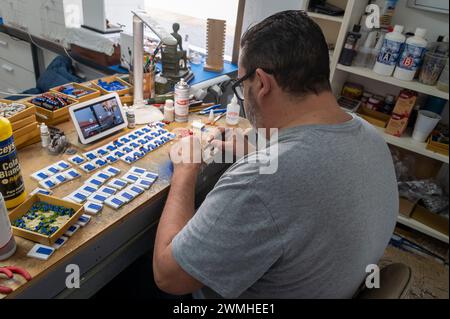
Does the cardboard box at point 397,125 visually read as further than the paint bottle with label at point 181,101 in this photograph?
Yes

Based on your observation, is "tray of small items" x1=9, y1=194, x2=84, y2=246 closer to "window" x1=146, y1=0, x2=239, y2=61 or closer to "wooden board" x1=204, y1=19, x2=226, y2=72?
"wooden board" x1=204, y1=19, x2=226, y2=72

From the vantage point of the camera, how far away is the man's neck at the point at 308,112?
708 mm

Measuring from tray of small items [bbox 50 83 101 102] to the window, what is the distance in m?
0.90

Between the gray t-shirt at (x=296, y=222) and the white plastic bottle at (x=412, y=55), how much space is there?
1.08 meters

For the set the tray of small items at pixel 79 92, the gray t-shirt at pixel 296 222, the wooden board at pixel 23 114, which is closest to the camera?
the gray t-shirt at pixel 296 222

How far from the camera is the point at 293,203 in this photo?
60 centimetres

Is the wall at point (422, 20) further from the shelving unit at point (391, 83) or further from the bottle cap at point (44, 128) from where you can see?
the bottle cap at point (44, 128)

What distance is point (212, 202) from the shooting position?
667 millimetres

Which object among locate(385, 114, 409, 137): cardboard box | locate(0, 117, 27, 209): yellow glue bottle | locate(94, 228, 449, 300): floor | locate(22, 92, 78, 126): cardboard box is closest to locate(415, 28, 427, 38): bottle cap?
locate(385, 114, 409, 137): cardboard box

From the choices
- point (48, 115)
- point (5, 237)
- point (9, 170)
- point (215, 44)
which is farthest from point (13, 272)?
point (215, 44)

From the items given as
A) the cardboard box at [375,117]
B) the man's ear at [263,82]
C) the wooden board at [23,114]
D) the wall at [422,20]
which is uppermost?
the wall at [422,20]

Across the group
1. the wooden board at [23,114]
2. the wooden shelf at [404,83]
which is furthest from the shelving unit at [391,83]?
the wooden board at [23,114]

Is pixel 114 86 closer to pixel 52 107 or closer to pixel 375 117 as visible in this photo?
pixel 52 107

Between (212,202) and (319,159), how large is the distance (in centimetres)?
23
